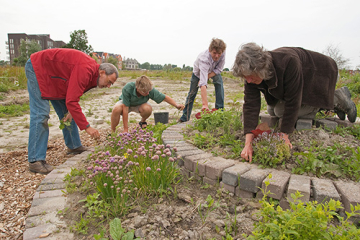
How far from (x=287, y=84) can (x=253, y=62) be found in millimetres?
480

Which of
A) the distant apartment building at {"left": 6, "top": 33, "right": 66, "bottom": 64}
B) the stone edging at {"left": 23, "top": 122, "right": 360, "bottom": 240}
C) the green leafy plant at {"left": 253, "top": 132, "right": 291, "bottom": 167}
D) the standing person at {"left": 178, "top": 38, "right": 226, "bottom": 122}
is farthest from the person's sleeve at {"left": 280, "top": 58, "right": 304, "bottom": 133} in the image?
the distant apartment building at {"left": 6, "top": 33, "right": 66, "bottom": 64}

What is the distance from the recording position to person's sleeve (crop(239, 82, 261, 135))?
257cm

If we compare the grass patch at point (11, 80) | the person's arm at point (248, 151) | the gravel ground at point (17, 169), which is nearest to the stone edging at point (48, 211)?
the gravel ground at point (17, 169)

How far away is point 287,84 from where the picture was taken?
7.64 feet

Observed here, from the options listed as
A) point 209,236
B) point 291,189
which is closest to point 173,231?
point 209,236

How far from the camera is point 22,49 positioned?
144ft

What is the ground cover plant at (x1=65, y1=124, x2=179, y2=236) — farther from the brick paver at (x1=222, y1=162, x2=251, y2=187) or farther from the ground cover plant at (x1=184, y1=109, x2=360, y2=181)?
the ground cover plant at (x1=184, y1=109, x2=360, y2=181)

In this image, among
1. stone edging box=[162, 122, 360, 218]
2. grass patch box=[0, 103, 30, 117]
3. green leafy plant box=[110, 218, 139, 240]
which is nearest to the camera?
green leafy plant box=[110, 218, 139, 240]

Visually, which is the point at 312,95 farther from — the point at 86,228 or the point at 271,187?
the point at 86,228

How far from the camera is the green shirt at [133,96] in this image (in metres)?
3.94

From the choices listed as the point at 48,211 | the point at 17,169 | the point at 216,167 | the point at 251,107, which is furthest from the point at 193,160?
the point at 17,169

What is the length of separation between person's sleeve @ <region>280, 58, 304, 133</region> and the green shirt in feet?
7.10

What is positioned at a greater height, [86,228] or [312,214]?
[312,214]

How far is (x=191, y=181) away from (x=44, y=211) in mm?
1344
